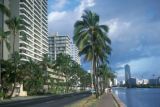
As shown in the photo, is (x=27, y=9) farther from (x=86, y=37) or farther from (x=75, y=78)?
(x=86, y=37)

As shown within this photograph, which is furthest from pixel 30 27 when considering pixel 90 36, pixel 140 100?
pixel 90 36

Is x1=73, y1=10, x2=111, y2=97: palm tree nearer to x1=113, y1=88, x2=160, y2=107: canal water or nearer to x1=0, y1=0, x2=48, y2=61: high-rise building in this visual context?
x1=113, y1=88, x2=160, y2=107: canal water

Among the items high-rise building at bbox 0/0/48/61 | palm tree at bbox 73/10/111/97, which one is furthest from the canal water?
high-rise building at bbox 0/0/48/61

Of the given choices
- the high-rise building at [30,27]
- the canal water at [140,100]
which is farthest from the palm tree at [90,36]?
the high-rise building at [30,27]

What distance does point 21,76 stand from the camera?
91.9 metres

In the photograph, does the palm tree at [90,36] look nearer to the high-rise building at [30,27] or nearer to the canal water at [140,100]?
the canal water at [140,100]

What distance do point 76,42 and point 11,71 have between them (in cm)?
4267

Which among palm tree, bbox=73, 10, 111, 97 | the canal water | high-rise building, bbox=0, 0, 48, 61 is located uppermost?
high-rise building, bbox=0, 0, 48, 61

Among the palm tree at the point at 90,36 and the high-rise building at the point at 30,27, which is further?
the high-rise building at the point at 30,27

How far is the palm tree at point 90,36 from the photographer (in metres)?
53.7

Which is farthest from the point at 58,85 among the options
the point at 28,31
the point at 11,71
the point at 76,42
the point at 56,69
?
the point at 76,42

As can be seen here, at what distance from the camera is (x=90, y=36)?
55.2 meters

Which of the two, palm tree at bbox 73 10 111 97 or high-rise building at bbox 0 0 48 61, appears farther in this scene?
high-rise building at bbox 0 0 48 61

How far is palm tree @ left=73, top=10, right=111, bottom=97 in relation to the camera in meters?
53.7
